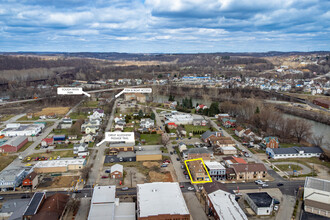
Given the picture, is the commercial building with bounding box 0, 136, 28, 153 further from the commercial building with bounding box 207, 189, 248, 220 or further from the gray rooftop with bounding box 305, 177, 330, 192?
the gray rooftop with bounding box 305, 177, 330, 192

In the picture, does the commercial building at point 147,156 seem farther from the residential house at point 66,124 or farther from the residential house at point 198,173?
the residential house at point 66,124

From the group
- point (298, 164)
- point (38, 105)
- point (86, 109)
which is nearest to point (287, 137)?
point (298, 164)

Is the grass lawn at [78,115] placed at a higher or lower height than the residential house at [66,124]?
lower

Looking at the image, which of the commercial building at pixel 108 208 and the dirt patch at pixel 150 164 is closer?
the commercial building at pixel 108 208

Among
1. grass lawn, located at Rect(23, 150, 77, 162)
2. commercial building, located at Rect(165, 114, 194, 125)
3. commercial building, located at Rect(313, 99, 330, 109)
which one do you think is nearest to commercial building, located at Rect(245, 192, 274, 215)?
grass lawn, located at Rect(23, 150, 77, 162)

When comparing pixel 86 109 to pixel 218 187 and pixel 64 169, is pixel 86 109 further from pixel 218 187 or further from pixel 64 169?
pixel 218 187

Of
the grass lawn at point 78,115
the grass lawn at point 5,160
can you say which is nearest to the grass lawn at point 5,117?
the grass lawn at point 78,115

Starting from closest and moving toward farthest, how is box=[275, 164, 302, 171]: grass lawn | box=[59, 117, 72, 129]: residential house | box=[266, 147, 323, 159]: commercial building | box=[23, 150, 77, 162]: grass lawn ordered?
box=[275, 164, 302, 171]: grass lawn → box=[266, 147, 323, 159]: commercial building → box=[23, 150, 77, 162]: grass lawn → box=[59, 117, 72, 129]: residential house
